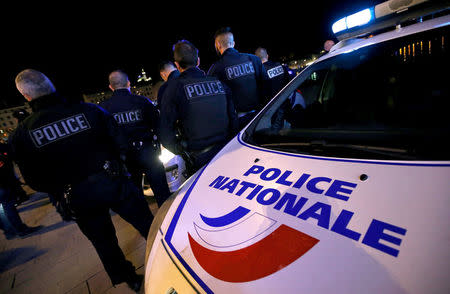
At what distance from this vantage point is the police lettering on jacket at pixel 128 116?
8.52 ft

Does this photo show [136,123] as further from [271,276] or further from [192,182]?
[271,276]

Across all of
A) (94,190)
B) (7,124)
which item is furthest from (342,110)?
(7,124)

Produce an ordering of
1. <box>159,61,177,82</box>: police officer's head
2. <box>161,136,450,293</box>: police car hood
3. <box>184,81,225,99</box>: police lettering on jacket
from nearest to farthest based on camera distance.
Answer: <box>161,136,450,293</box>: police car hood → <box>184,81,225,99</box>: police lettering on jacket → <box>159,61,177,82</box>: police officer's head

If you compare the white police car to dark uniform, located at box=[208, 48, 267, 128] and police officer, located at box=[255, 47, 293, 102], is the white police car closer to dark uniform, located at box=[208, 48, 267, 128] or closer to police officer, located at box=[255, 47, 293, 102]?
dark uniform, located at box=[208, 48, 267, 128]

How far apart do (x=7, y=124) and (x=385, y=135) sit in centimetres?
5244

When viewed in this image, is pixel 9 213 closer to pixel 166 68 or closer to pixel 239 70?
pixel 166 68

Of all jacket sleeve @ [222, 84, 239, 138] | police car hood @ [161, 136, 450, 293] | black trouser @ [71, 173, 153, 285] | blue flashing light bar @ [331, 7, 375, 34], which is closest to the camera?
police car hood @ [161, 136, 450, 293]

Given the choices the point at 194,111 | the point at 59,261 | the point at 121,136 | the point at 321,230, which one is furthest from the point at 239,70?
the point at 59,261

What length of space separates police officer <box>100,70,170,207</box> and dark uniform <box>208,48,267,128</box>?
1119 millimetres

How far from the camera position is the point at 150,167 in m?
2.72

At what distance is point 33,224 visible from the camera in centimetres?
352

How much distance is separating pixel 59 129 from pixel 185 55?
1362mm

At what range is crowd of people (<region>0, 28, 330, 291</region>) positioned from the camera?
1.58 m

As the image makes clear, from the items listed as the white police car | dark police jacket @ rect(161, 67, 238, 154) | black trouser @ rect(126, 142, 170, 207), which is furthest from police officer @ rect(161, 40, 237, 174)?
black trouser @ rect(126, 142, 170, 207)
